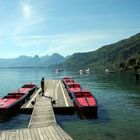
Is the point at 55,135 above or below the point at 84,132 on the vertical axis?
above

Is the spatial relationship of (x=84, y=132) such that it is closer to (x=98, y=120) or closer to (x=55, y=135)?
(x=98, y=120)

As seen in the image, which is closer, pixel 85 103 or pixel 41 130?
pixel 41 130

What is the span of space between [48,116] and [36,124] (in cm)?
309

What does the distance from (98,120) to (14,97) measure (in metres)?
17.6

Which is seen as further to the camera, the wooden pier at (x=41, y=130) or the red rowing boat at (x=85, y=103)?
A: the red rowing boat at (x=85, y=103)

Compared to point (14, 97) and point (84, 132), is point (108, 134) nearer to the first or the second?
point (84, 132)

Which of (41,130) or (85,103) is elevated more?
(85,103)

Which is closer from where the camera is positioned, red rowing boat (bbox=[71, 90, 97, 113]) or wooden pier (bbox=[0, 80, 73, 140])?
wooden pier (bbox=[0, 80, 73, 140])

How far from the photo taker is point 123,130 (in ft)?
95.7

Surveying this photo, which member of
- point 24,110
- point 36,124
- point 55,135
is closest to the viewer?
point 55,135

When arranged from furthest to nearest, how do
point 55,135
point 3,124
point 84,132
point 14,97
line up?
point 14,97
point 3,124
point 84,132
point 55,135

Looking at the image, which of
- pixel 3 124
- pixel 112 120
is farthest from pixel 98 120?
pixel 3 124

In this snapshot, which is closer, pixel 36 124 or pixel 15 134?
pixel 15 134

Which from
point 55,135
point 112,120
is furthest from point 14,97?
point 55,135
